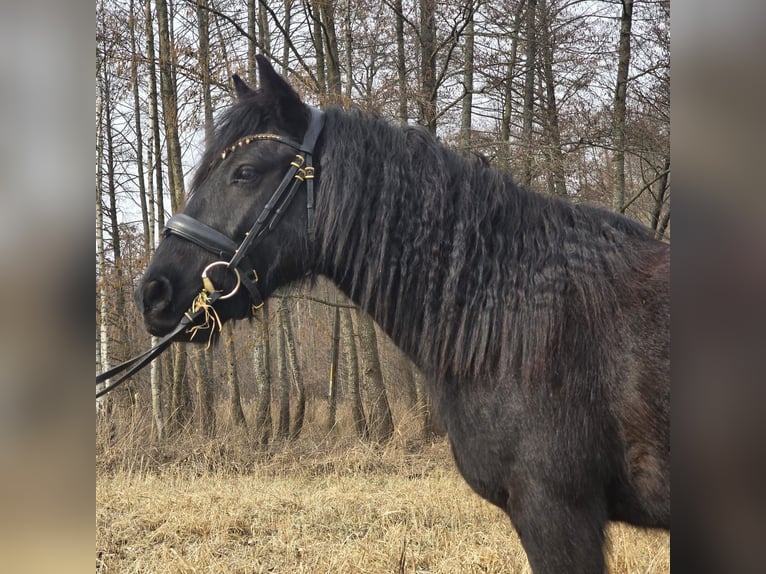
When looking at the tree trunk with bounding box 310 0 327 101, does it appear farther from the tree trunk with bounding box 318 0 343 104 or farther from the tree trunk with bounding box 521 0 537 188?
the tree trunk with bounding box 521 0 537 188

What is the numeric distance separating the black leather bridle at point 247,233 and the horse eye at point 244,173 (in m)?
0.09

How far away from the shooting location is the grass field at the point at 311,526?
3.86 meters

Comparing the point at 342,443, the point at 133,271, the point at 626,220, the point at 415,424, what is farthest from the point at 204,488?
the point at 626,220

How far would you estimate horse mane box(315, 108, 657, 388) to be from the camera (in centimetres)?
201

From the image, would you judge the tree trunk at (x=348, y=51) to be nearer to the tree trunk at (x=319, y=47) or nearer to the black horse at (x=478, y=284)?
the tree trunk at (x=319, y=47)

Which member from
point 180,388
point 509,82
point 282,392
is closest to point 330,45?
point 509,82

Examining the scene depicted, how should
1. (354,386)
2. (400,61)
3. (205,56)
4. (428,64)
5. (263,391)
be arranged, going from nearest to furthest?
(205,56), (428,64), (400,61), (354,386), (263,391)

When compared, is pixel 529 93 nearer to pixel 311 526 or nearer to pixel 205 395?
pixel 311 526

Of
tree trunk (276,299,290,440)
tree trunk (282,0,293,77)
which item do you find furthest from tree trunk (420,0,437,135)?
tree trunk (276,299,290,440)

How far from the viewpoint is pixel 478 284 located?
212cm

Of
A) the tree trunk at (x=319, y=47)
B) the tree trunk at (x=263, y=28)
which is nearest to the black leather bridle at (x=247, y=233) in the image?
the tree trunk at (x=319, y=47)

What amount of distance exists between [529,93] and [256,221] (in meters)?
8.23

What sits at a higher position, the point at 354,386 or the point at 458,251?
the point at 458,251

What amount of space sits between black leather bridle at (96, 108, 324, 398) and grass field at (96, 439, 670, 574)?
6.69ft
